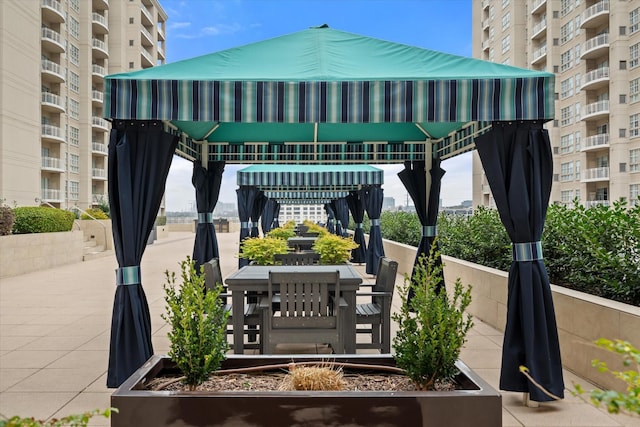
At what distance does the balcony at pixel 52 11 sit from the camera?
3059 cm

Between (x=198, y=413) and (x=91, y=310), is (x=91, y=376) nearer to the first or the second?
(x=198, y=413)

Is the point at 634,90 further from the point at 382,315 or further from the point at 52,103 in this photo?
the point at 52,103

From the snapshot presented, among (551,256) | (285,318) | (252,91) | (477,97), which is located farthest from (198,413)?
(551,256)

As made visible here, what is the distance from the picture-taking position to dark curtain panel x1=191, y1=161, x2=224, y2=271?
7086 millimetres

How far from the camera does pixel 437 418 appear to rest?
83.0 inches

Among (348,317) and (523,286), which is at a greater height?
(523,286)

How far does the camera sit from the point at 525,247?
3666 mm

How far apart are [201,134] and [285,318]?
11.5 ft

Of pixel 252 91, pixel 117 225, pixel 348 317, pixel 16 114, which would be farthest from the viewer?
pixel 16 114

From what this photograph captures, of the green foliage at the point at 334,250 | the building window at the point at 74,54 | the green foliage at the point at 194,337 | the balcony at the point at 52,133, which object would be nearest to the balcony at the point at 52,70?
the building window at the point at 74,54

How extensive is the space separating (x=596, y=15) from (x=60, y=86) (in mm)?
37368

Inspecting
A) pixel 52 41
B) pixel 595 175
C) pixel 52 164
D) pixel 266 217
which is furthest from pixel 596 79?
pixel 52 164

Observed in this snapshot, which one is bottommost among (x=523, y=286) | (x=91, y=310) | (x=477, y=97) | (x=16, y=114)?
(x=91, y=310)

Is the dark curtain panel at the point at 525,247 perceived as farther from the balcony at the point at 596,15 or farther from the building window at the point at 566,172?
the building window at the point at 566,172
